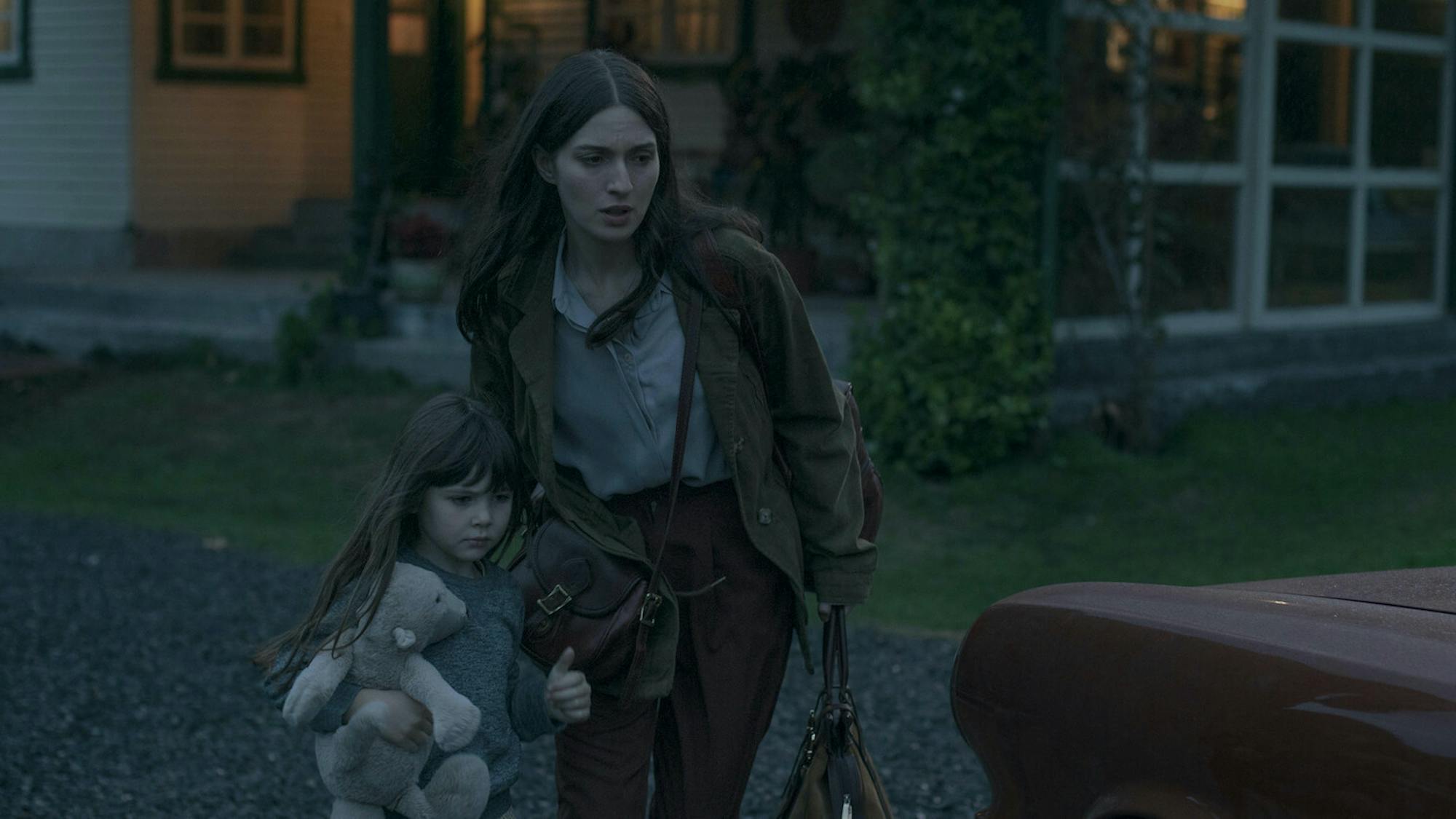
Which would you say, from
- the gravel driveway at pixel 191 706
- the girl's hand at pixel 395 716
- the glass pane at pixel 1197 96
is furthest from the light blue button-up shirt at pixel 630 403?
the glass pane at pixel 1197 96

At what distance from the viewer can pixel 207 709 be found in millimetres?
5656

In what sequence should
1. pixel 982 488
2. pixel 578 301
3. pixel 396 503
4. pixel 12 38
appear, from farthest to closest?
pixel 12 38
pixel 982 488
pixel 578 301
pixel 396 503

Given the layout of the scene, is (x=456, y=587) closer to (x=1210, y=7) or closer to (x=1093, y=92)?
(x=1093, y=92)

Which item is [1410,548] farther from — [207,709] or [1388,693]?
[1388,693]

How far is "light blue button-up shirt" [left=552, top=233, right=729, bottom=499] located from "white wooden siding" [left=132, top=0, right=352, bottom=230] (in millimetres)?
12742

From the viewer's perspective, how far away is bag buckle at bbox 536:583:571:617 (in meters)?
3.02

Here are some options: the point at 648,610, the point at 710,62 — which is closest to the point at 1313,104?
the point at 710,62

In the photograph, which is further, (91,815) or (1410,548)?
(1410,548)

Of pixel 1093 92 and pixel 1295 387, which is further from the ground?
pixel 1093 92

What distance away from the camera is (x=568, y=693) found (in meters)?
2.89

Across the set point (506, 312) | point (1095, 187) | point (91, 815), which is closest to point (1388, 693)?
point (506, 312)

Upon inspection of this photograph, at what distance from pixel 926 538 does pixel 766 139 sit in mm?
5279

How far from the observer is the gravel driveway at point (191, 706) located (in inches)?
191

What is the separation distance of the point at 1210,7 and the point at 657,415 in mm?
8149
